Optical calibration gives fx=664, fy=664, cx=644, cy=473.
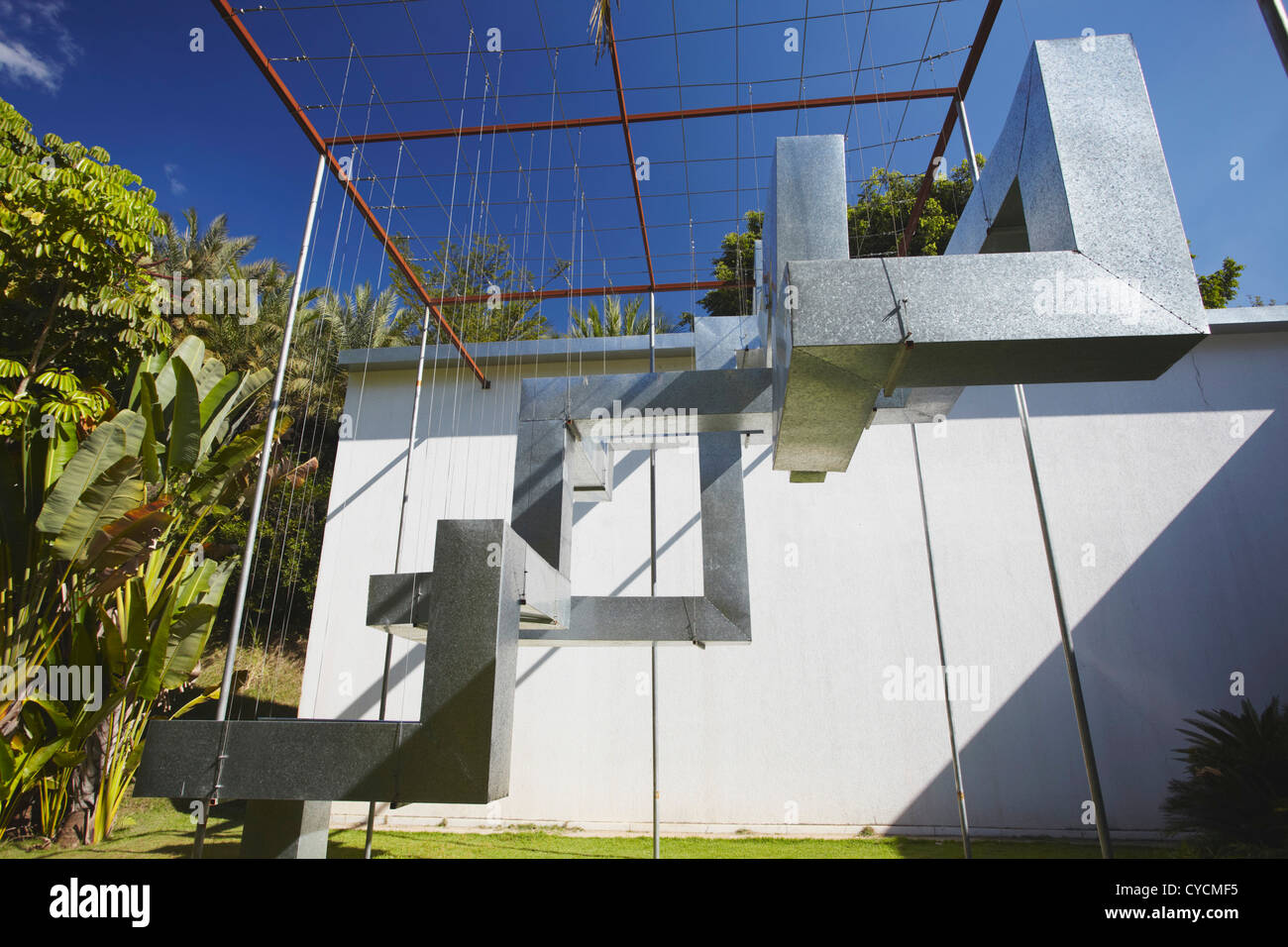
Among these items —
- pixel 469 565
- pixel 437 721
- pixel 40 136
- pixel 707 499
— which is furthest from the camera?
pixel 40 136

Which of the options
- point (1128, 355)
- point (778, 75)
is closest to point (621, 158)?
point (778, 75)

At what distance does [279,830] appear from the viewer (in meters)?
3.78

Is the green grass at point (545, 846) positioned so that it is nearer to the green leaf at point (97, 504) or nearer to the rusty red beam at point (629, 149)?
the green leaf at point (97, 504)

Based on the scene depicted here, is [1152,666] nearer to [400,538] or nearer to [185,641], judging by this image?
[400,538]

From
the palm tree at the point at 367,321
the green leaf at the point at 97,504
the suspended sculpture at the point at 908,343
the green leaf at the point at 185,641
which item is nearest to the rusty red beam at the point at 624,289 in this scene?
the green leaf at the point at 97,504

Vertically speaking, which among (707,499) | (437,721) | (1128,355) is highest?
(707,499)

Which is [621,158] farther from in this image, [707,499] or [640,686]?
[640,686]

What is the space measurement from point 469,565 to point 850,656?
8.31 metres

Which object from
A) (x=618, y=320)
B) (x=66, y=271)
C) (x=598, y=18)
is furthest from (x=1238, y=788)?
(x=618, y=320)

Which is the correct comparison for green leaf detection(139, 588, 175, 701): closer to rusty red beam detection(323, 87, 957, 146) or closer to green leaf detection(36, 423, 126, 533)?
green leaf detection(36, 423, 126, 533)

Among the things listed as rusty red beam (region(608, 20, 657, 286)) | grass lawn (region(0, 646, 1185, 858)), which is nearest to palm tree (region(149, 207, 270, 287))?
grass lawn (region(0, 646, 1185, 858))

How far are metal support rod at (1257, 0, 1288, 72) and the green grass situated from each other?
7711mm

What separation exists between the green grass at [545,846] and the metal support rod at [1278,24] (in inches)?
304

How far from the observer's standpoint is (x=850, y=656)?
9867 millimetres
